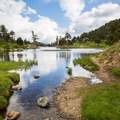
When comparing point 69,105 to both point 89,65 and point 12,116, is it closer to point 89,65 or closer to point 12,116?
point 12,116

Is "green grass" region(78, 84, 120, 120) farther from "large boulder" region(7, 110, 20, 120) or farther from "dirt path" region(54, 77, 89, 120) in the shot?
"large boulder" region(7, 110, 20, 120)

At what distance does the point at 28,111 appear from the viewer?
434 inches

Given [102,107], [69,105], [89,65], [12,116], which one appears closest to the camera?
[12,116]

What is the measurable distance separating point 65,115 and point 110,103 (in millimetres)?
5066

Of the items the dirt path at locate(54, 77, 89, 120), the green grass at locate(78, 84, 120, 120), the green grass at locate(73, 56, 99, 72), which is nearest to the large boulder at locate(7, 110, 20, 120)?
the dirt path at locate(54, 77, 89, 120)

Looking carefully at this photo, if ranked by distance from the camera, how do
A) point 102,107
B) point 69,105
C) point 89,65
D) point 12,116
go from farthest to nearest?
1. point 89,65
2. point 69,105
3. point 102,107
4. point 12,116

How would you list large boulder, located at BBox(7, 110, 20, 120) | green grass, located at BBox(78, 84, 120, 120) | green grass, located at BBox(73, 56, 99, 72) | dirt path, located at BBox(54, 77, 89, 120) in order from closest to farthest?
1. green grass, located at BBox(78, 84, 120, 120)
2. large boulder, located at BBox(7, 110, 20, 120)
3. dirt path, located at BBox(54, 77, 89, 120)
4. green grass, located at BBox(73, 56, 99, 72)

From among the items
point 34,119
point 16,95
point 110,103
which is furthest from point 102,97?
point 16,95

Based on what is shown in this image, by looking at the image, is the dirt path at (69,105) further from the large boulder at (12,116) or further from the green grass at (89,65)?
the green grass at (89,65)

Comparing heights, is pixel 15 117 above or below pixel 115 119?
below

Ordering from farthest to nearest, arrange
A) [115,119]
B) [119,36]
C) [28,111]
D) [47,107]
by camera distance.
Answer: [119,36], [47,107], [28,111], [115,119]

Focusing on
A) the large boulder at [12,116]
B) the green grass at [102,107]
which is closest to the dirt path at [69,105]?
the green grass at [102,107]

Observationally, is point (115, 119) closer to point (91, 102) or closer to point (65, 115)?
point (91, 102)

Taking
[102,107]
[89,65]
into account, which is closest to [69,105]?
[102,107]
